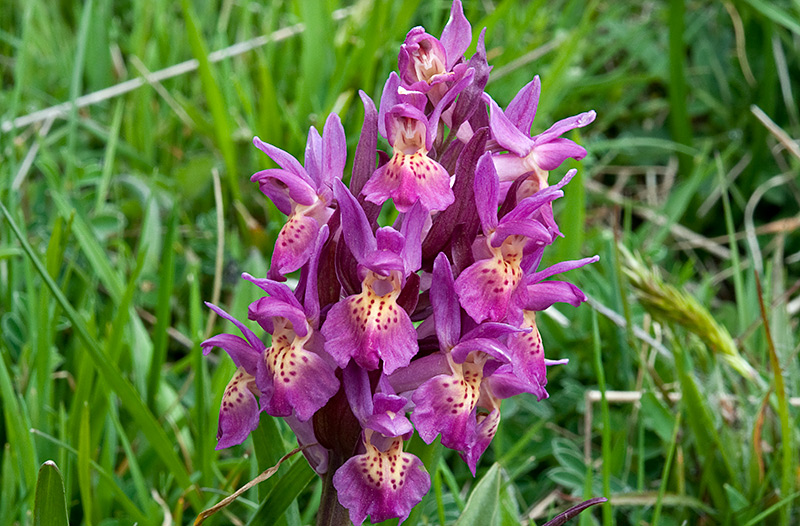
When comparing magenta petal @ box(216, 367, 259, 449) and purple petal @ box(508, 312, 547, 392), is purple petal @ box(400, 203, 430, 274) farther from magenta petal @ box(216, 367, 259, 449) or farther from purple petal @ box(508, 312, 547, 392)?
magenta petal @ box(216, 367, 259, 449)

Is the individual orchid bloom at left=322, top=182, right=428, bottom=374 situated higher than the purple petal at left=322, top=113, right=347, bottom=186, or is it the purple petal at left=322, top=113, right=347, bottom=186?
the purple petal at left=322, top=113, right=347, bottom=186

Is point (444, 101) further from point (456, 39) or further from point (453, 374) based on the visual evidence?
point (453, 374)

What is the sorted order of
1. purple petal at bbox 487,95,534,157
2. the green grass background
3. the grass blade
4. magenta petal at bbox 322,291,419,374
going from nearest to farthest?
magenta petal at bbox 322,291,419,374, purple petal at bbox 487,95,534,157, the grass blade, the green grass background

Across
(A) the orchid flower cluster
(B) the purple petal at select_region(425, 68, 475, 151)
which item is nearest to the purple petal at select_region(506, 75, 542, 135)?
(A) the orchid flower cluster

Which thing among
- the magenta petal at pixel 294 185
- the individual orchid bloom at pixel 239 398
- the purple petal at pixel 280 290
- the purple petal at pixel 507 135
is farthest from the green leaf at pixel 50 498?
the purple petal at pixel 507 135

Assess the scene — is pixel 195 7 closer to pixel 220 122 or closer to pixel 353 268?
pixel 220 122

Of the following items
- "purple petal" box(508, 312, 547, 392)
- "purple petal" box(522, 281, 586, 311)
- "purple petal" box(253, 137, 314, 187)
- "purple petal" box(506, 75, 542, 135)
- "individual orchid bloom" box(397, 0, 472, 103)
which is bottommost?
"purple petal" box(508, 312, 547, 392)

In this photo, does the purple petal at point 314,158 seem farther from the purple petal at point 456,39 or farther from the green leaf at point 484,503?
the green leaf at point 484,503
